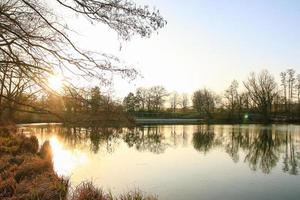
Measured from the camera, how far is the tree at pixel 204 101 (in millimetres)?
84562

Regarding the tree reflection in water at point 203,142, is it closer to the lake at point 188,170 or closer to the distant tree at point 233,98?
the lake at point 188,170

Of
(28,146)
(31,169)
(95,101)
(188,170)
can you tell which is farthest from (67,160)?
(95,101)

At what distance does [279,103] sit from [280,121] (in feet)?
37.4

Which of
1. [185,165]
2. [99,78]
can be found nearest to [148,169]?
[185,165]

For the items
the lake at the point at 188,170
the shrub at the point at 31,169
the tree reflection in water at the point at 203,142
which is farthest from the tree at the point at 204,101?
the shrub at the point at 31,169

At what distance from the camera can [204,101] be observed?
3369 inches

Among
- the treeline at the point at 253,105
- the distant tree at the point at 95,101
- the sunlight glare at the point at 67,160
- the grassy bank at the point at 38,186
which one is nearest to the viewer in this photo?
the distant tree at the point at 95,101

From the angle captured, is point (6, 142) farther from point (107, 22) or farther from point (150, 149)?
point (107, 22)

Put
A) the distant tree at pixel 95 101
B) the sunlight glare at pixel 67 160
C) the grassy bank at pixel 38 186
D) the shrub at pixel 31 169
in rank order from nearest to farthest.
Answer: the distant tree at pixel 95 101
the grassy bank at pixel 38 186
the shrub at pixel 31 169
the sunlight glare at pixel 67 160

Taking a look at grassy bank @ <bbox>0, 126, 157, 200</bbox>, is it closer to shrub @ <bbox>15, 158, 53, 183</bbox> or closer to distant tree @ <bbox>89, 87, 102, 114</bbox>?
shrub @ <bbox>15, 158, 53, 183</bbox>

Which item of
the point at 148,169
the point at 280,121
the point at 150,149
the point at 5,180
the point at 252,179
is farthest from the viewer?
the point at 280,121

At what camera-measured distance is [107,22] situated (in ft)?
15.7

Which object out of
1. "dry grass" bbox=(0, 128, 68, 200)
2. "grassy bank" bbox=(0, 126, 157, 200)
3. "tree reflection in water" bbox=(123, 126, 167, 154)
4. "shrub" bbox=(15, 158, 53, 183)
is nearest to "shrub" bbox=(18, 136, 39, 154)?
"dry grass" bbox=(0, 128, 68, 200)

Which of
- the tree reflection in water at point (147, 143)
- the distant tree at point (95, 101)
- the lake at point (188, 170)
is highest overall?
the distant tree at point (95, 101)
